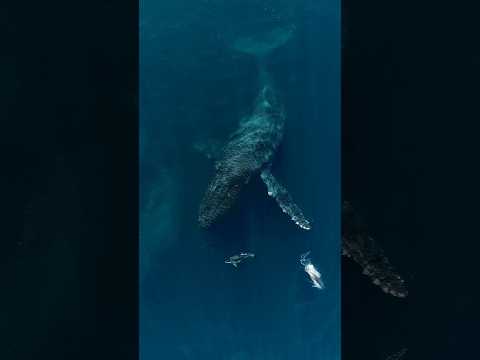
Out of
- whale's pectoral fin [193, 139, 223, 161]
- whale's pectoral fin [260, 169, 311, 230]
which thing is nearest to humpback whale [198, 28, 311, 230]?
whale's pectoral fin [260, 169, 311, 230]

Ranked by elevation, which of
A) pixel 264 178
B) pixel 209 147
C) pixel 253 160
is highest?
pixel 209 147
